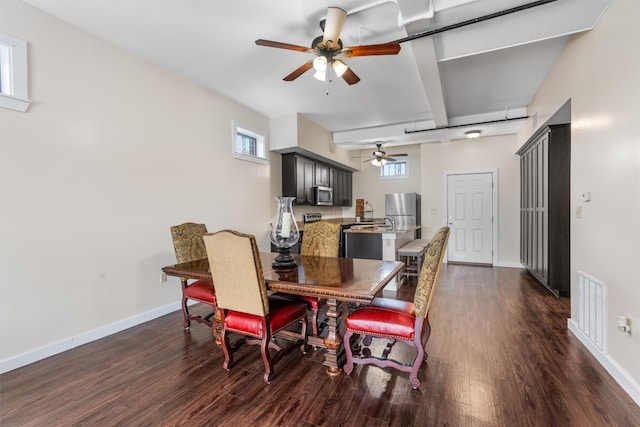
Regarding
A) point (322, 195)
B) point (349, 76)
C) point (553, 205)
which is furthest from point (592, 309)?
point (322, 195)

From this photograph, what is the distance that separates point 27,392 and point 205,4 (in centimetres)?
309

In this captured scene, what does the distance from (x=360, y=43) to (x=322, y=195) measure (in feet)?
11.7

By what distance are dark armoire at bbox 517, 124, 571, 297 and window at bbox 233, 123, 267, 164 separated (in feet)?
13.4

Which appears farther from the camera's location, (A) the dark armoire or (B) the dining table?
(A) the dark armoire

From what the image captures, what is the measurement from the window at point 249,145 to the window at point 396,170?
12.6 ft

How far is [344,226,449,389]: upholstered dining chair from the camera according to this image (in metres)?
1.85

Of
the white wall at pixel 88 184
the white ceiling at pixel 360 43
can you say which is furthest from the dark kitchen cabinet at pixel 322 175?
the white wall at pixel 88 184

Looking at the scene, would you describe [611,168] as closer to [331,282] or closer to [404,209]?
[331,282]

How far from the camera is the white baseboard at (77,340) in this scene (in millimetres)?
2189

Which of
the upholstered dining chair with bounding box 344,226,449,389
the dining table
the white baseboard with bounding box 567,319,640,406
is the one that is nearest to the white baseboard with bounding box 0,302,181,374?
the dining table

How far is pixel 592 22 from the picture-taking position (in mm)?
2309

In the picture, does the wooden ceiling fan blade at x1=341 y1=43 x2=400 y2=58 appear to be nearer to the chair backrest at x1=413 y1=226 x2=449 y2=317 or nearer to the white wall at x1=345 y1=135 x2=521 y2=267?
the chair backrest at x1=413 y1=226 x2=449 y2=317

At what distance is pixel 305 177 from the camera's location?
5.61 m

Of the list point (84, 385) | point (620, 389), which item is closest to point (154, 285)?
point (84, 385)
